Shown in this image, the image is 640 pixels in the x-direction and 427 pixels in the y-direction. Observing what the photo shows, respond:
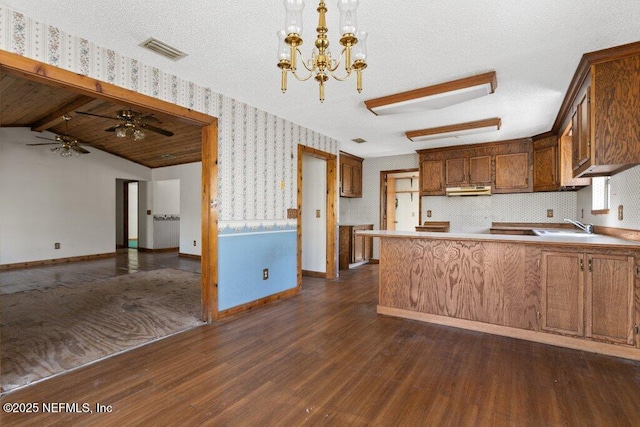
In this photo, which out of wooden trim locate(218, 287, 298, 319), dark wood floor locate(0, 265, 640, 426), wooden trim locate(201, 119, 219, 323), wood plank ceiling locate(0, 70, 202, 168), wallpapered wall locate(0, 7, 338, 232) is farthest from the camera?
wood plank ceiling locate(0, 70, 202, 168)

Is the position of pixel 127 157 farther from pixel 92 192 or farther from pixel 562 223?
pixel 562 223

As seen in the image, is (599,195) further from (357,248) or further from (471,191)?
(357,248)

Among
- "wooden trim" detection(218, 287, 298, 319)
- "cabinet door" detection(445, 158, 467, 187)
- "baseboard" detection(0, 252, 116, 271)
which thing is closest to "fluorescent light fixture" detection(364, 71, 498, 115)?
"wooden trim" detection(218, 287, 298, 319)

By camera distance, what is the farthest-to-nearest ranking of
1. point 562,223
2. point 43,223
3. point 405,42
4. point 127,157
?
point 127,157 → point 43,223 → point 562,223 → point 405,42

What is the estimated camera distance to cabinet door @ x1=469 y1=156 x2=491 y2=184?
18.1ft

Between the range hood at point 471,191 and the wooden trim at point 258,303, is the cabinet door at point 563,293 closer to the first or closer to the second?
the wooden trim at point 258,303

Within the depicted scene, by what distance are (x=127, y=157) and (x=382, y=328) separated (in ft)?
27.0

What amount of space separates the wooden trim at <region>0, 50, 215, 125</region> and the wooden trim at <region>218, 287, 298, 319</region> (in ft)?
6.71

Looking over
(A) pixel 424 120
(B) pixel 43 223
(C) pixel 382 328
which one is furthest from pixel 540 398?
(B) pixel 43 223

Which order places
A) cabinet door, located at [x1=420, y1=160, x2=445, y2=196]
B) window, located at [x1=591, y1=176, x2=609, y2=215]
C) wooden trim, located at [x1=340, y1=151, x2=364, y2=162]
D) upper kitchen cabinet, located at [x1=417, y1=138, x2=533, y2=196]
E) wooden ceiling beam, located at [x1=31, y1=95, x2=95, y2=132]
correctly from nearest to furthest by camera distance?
window, located at [x1=591, y1=176, x2=609, y2=215], wooden ceiling beam, located at [x1=31, y1=95, x2=95, y2=132], upper kitchen cabinet, located at [x1=417, y1=138, x2=533, y2=196], cabinet door, located at [x1=420, y1=160, x2=445, y2=196], wooden trim, located at [x1=340, y1=151, x2=364, y2=162]

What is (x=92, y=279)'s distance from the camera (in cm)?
522

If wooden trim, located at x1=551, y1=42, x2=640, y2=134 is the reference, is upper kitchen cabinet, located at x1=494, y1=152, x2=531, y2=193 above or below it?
below

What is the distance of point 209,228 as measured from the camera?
3.26m

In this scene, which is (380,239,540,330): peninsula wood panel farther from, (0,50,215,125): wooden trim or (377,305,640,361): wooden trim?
(0,50,215,125): wooden trim
